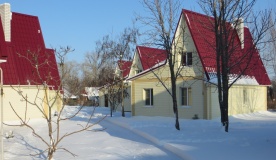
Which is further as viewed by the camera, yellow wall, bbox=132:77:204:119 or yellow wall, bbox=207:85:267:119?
yellow wall, bbox=132:77:204:119

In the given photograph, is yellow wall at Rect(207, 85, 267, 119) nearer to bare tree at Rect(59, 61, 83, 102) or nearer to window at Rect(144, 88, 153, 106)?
window at Rect(144, 88, 153, 106)

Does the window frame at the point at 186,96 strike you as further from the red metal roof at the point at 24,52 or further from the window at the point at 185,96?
the red metal roof at the point at 24,52

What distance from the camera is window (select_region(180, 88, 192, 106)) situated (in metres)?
22.1

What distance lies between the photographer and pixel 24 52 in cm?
2269

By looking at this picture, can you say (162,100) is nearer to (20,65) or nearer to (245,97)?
(245,97)

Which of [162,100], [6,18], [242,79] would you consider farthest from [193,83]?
[6,18]

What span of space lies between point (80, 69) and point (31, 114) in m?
55.9

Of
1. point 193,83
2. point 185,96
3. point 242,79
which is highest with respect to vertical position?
point 242,79

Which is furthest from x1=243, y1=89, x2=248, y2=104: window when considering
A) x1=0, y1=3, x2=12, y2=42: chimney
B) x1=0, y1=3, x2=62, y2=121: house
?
x1=0, y1=3, x2=12, y2=42: chimney

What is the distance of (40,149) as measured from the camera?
11.6 meters

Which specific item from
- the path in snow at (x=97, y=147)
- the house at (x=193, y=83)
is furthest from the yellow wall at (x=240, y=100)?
the path in snow at (x=97, y=147)

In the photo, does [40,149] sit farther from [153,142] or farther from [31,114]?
[31,114]

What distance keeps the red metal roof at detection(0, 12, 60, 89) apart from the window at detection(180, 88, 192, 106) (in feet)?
26.0

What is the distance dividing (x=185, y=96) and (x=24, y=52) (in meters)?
10.8
